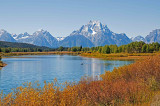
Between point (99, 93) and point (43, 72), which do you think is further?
point (43, 72)

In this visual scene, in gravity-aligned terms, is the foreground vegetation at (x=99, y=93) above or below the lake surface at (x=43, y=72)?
above

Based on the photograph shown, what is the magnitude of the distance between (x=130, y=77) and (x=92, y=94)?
27.3 feet

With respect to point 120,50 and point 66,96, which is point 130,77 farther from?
point 120,50

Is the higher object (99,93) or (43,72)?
(99,93)

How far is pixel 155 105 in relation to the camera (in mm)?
10430

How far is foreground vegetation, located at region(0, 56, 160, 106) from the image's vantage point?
414 inches

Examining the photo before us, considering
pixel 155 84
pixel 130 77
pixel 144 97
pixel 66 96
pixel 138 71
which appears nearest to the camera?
pixel 66 96

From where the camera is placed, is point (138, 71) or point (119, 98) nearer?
point (119, 98)

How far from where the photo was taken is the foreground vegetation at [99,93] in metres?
10.5

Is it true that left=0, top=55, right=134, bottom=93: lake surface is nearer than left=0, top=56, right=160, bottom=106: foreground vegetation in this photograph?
No

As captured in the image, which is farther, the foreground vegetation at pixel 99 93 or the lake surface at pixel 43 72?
the lake surface at pixel 43 72

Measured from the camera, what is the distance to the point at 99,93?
13.3m

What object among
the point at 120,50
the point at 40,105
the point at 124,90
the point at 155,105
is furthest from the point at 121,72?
the point at 120,50

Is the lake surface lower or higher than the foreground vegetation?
lower
